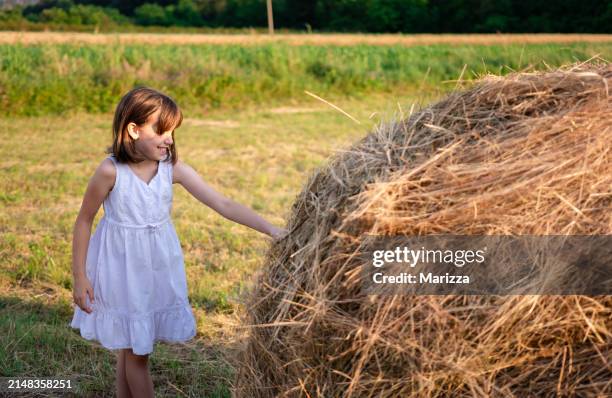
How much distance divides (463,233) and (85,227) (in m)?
1.68

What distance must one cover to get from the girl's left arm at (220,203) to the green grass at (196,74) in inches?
353

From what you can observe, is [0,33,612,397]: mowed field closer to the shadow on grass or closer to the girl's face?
the shadow on grass

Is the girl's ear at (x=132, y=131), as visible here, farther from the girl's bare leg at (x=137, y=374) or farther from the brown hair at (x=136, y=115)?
the girl's bare leg at (x=137, y=374)

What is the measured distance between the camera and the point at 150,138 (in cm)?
318

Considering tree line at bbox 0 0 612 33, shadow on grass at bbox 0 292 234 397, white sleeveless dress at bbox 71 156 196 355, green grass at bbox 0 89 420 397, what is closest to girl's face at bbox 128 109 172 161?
white sleeveless dress at bbox 71 156 196 355

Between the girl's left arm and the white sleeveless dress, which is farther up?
the girl's left arm

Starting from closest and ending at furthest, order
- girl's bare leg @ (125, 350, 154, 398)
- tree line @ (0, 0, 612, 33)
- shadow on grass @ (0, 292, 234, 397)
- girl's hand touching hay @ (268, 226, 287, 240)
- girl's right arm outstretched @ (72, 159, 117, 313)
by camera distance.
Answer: girl's hand touching hay @ (268, 226, 287, 240) < girl's right arm outstretched @ (72, 159, 117, 313) < girl's bare leg @ (125, 350, 154, 398) < shadow on grass @ (0, 292, 234, 397) < tree line @ (0, 0, 612, 33)

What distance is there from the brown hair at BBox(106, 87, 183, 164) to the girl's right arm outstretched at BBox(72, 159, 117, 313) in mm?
86

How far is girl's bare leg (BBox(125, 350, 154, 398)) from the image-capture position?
3256 millimetres

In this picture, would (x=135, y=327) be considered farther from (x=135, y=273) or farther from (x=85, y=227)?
(x=85, y=227)

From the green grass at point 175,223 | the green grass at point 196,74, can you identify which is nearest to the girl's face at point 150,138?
the green grass at point 175,223

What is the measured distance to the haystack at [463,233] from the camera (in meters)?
2.13

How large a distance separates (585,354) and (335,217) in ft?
2.83

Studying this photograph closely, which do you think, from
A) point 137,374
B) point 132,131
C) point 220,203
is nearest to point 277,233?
point 220,203
